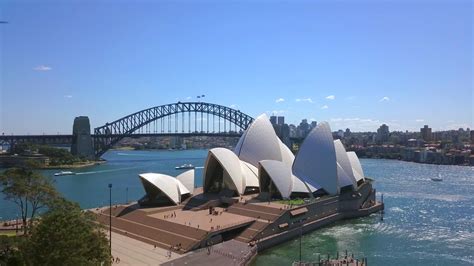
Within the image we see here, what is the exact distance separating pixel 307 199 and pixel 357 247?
6856mm

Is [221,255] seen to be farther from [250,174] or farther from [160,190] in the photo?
[250,174]

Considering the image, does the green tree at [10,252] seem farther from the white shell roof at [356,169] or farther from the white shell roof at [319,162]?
the white shell roof at [356,169]

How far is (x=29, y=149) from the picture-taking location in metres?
85.4

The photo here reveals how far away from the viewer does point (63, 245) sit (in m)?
14.4

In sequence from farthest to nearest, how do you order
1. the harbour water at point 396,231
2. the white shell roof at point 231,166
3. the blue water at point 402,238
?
the white shell roof at point 231,166, the harbour water at point 396,231, the blue water at point 402,238

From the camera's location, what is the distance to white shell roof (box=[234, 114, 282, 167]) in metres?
38.5

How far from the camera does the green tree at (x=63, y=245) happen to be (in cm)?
1425

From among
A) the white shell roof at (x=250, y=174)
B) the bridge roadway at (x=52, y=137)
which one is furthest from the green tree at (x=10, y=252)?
the bridge roadway at (x=52, y=137)

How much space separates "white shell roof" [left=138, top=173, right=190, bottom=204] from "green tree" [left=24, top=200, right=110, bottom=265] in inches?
592

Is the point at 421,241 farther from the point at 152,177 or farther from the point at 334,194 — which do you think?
the point at 152,177

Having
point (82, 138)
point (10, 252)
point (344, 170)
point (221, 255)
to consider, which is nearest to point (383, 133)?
point (82, 138)

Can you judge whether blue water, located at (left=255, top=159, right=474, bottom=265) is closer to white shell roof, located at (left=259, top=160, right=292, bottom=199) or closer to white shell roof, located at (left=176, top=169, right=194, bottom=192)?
white shell roof, located at (left=259, top=160, right=292, bottom=199)

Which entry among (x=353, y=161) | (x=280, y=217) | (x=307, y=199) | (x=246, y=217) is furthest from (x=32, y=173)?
(x=353, y=161)

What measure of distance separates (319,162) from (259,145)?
20.2 ft
